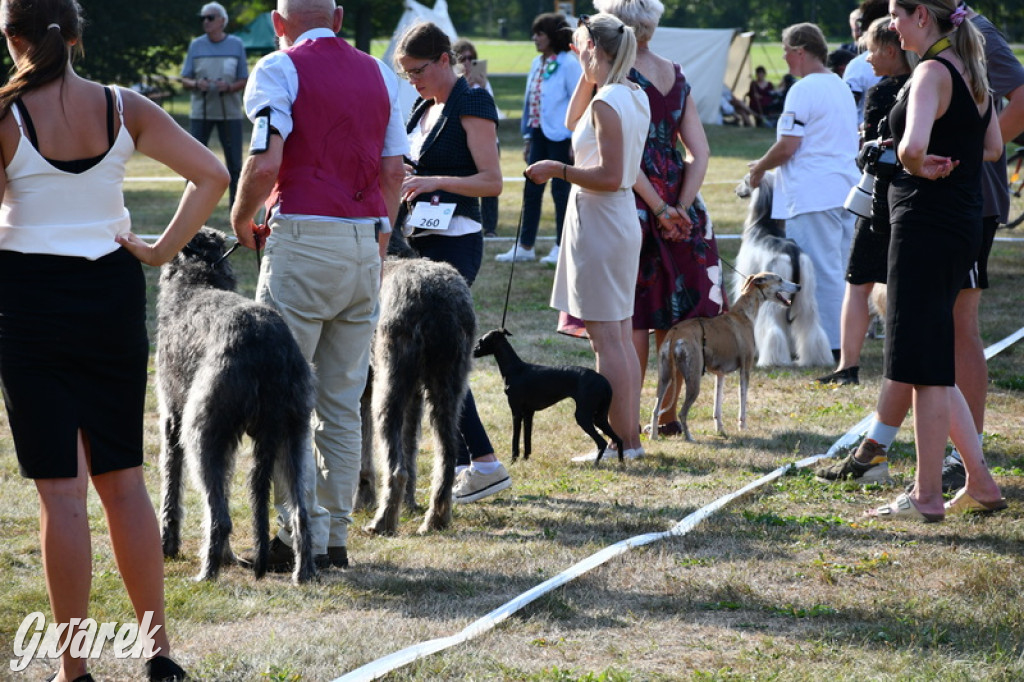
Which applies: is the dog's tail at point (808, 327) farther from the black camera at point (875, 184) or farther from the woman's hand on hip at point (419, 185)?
the woman's hand on hip at point (419, 185)

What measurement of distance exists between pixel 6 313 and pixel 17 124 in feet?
1.50

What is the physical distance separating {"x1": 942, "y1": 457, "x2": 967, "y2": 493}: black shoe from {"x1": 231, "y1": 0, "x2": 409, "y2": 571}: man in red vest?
265cm

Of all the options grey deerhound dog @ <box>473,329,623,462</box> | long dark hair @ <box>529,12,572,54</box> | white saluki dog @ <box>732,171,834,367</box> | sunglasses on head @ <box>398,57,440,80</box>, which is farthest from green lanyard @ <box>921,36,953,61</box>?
long dark hair @ <box>529,12,572,54</box>

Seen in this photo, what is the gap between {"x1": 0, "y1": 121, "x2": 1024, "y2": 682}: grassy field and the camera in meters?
3.25

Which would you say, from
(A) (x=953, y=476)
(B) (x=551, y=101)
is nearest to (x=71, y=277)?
(A) (x=953, y=476)

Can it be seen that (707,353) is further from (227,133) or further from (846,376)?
(227,133)

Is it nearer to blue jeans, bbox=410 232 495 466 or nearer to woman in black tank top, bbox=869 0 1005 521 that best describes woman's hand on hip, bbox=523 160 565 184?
blue jeans, bbox=410 232 495 466

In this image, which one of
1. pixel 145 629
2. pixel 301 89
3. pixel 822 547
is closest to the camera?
pixel 145 629

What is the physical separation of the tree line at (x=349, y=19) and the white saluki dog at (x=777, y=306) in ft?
14.1

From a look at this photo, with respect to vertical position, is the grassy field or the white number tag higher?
the white number tag

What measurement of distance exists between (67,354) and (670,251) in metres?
3.64

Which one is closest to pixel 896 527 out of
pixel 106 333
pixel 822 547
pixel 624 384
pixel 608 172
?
pixel 822 547

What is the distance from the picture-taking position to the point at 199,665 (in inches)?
126

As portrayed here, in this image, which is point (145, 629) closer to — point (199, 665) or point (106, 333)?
point (199, 665)
